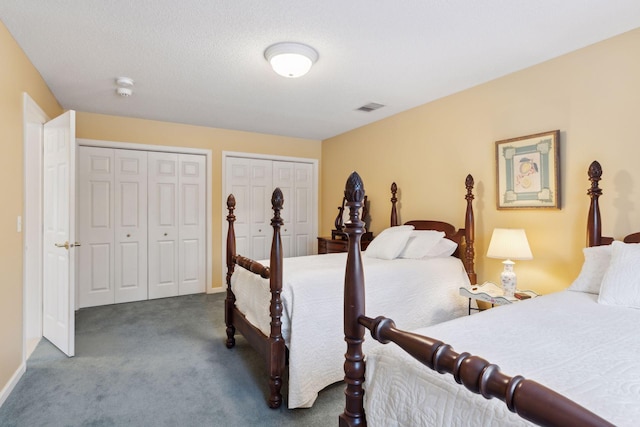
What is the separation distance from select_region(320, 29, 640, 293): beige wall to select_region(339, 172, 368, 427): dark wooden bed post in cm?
204

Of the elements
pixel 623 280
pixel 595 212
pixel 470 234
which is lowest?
pixel 623 280

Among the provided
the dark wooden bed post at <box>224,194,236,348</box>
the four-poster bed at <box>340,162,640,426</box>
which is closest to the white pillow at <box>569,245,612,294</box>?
the four-poster bed at <box>340,162,640,426</box>

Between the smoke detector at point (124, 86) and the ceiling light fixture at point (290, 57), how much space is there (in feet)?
4.51

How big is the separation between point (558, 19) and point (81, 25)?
9.55ft

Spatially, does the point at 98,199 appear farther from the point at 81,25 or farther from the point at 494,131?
the point at 494,131

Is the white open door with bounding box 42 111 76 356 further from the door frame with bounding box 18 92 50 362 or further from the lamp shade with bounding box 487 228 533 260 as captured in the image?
the lamp shade with bounding box 487 228 533 260

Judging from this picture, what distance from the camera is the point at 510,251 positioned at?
2.49 metres

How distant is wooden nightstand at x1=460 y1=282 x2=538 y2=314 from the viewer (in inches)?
93.9

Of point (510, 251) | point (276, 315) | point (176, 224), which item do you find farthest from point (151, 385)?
point (510, 251)

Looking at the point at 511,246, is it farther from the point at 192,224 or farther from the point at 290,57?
the point at 192,224

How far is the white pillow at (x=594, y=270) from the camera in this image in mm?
1976

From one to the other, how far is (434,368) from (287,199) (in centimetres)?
446

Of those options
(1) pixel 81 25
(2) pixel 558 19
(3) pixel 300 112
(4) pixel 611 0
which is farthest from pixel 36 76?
(4) pixel 611 0

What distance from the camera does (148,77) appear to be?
2.92 m
